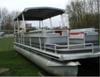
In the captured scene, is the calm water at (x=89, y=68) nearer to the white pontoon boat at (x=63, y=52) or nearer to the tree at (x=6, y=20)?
the white pontoon boat at (x=63, y=52)

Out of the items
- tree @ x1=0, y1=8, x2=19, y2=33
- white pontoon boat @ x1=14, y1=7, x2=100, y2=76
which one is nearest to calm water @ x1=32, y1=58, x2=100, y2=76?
white pontoon boat @ x1=14, y1=7, x2=100, y2=76

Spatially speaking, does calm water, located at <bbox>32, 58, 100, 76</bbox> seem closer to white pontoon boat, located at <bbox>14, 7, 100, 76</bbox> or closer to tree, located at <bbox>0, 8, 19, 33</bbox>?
white pontoon boat, located at <bbox>14, 7, 100, 76</bbox>

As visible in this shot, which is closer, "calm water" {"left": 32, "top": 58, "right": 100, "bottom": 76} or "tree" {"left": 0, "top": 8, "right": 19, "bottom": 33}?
"calm water" {"left": 32, "top": 58, "right": 100, "bottom": 76}

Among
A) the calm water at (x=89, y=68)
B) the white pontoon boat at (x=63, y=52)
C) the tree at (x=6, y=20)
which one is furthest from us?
the tree at (x=6, y=20)

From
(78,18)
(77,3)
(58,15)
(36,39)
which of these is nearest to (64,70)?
(36,39)

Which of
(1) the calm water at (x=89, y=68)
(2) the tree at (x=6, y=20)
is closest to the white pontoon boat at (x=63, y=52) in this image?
(1) the calm water at (x=89, y=68)

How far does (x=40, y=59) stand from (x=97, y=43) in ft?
7.25

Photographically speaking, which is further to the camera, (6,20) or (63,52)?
(6,20)

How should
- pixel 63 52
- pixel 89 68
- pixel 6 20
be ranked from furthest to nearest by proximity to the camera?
pixel 6 20 → pixel 89 68 → pixel 63 52

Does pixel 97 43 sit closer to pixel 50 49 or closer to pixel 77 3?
pixel 50 49

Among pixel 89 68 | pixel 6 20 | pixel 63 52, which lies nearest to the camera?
pixel 63 52

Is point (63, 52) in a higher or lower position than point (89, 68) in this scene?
→ higher

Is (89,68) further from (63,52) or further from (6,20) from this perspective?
(6,20)

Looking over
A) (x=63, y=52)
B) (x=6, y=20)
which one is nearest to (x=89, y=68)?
(x=63, y=52)
